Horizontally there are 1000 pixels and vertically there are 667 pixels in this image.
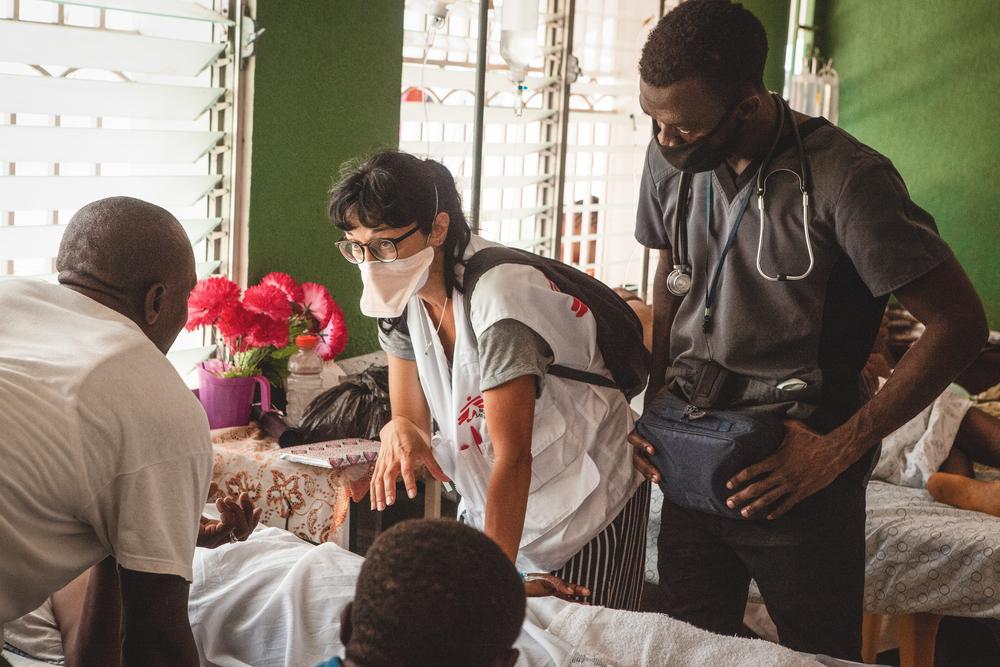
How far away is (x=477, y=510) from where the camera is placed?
2.15 m

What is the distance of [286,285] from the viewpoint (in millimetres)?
3158

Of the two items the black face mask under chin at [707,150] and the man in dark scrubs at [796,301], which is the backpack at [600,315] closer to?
the man in dark scrubs at [796,301]

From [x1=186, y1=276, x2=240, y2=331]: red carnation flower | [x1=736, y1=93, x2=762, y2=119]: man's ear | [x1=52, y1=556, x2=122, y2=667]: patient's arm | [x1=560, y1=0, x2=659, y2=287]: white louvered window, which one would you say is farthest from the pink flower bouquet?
[x1=560, y1=0, x2=659, y2=287]: white louvered window

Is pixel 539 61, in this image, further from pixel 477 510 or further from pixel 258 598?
pixel 258 598

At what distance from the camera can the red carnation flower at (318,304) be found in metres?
3.22

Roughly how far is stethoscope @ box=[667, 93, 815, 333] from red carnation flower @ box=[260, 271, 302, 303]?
1.43 metres

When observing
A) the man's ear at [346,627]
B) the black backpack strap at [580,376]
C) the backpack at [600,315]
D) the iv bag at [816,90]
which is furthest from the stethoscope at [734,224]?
the iv bag at [816,90]

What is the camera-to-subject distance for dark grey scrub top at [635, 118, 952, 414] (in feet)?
5.60

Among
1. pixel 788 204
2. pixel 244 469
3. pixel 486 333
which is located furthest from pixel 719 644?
pixel 244 469

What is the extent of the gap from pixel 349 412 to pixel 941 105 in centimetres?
431

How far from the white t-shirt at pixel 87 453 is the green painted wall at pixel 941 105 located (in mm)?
5188

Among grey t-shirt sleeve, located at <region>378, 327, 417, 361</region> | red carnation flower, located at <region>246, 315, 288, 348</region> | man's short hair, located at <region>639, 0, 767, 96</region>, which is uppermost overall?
man's short hair, located at <region>639, 0, 767, 96</region>

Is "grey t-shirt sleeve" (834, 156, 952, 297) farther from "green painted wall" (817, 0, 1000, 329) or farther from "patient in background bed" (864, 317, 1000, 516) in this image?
"green painted wall" (817, 0, 1000, 329)

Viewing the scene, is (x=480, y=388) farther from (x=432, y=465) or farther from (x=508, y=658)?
(x=508, y=658)
